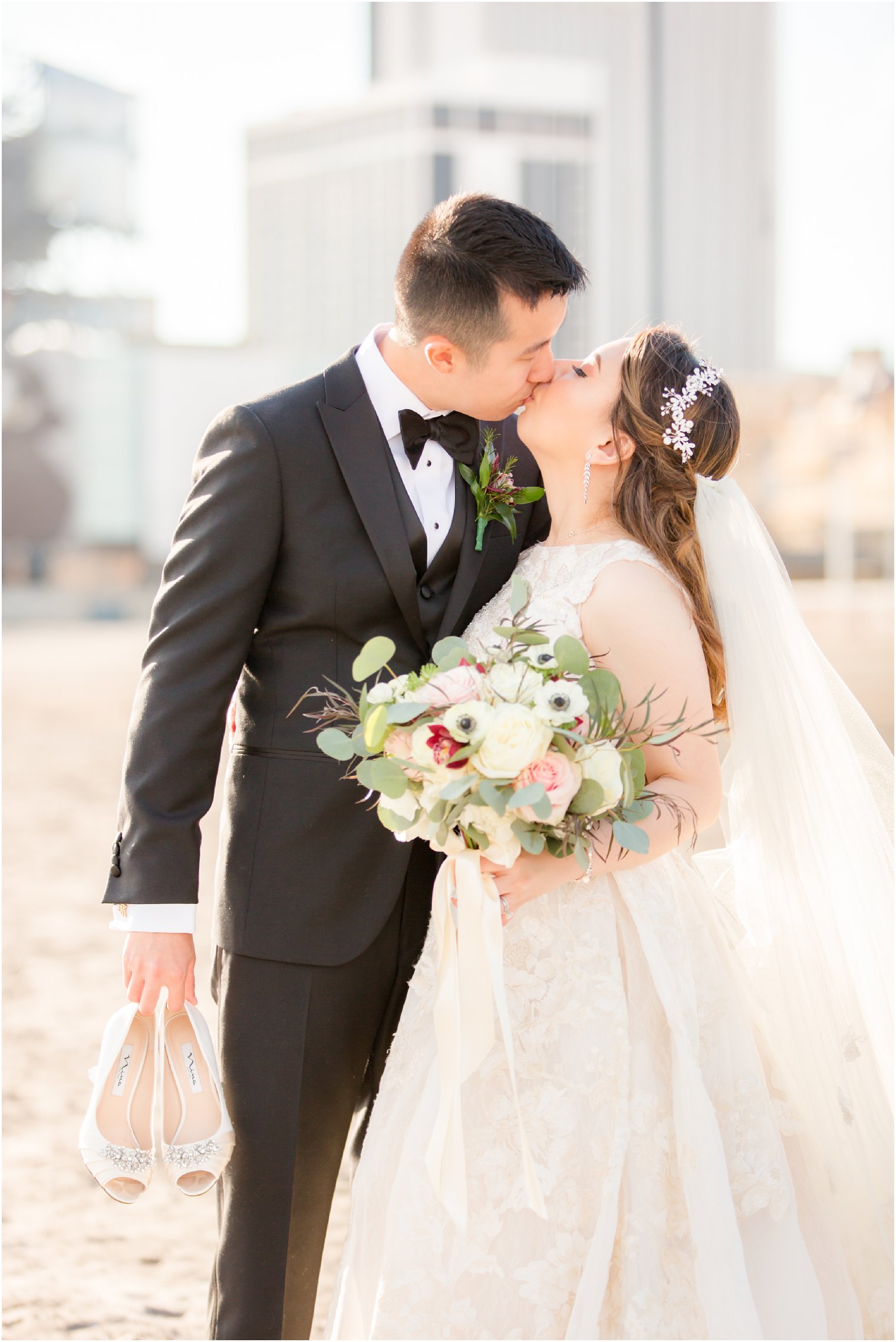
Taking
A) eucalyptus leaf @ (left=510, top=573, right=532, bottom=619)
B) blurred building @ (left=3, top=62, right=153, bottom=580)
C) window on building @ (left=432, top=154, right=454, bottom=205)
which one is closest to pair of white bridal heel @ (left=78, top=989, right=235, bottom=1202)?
eucalyptus leaf @ (left=510, top=573, right=532, bottom=619)

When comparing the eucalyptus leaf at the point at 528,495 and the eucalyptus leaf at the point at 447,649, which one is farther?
the eucalyptus leaf at the point at 528,495

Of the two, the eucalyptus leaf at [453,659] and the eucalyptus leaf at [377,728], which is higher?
the eucalyptus leaf at [453,659]

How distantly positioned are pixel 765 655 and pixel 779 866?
421 millimetres

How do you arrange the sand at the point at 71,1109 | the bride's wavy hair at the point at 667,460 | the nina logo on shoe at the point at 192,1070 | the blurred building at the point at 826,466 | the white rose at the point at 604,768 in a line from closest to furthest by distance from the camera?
the white rose at the point at 604,768
the nina logo on shoe at the point at 192,1070
the bride's wavy hair at the point at 667,460
the sand at the point at 71,1109
the blurred building at the point at 826,466

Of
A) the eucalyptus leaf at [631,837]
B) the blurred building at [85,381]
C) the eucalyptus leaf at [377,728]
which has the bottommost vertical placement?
the eucalyptus leaf at [631,837]

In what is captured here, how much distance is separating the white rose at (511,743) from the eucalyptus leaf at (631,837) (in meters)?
0.22

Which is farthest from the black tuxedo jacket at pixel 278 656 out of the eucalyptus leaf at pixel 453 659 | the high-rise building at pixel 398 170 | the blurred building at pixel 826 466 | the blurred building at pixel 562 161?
the blurred building at pixel 562 161

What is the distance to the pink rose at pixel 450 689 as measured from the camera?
1754mm

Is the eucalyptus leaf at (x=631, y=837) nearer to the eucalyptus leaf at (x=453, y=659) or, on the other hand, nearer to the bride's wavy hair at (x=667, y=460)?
the eucalyptus leaf at (x=453, y=659)

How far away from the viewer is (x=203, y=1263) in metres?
3.32

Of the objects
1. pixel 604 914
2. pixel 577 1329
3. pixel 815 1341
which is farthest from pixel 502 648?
pixel 815 1341

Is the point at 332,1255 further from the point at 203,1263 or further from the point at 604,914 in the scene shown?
the point at 604,914

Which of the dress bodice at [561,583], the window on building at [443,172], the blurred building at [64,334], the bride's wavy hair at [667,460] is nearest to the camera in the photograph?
the dress bodice at [561,583]

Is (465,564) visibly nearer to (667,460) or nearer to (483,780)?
(667,460)
